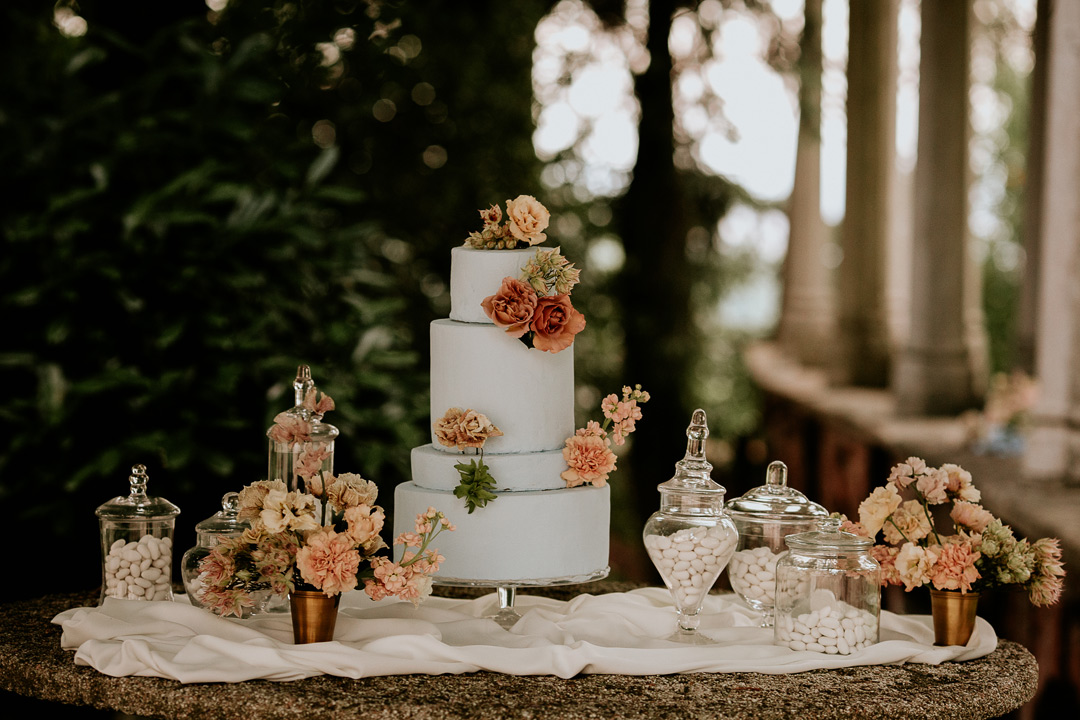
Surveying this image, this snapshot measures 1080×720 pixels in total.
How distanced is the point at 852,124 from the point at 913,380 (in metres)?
Answer: 3.48

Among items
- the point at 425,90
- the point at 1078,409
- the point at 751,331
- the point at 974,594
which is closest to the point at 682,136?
the point at 425,90

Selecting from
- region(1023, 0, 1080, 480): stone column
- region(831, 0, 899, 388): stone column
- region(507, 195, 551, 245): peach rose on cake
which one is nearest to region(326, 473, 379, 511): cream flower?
region(507, 195, 551, 245): peach rose on cake

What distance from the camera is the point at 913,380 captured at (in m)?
8.74

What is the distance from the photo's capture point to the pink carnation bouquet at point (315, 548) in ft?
9.68

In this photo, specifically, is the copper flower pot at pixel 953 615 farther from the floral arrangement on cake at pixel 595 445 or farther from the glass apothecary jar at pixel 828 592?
the floral arrangement on cake at pixel 595 445

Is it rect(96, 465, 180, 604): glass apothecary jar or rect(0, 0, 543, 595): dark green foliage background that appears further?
rect(0, 0, 543, 595): dark green foliage background

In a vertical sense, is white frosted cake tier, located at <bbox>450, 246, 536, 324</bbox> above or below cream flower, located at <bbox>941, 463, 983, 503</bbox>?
above

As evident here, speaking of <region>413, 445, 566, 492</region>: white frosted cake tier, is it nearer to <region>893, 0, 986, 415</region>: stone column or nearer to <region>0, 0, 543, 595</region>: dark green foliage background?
<region>0, 0, 543, 595</region>: dark green foliage background

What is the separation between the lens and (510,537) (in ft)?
11.0

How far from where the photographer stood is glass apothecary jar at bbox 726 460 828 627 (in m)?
3.46

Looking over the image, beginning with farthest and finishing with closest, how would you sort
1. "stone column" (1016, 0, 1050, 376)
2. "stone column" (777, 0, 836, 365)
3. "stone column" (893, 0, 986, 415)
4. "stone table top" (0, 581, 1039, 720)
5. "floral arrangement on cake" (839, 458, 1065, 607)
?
1. "stone column" (777, 0, 836, 365)
2. "stone column" (1016, 0, 1050, 376)
3. "stone column" (893, 0, 986, 415)
4. "floral arrangement on cake" (839, 458, 1065, 607)
5. "stone table top" (0, 581, 1039, 720)

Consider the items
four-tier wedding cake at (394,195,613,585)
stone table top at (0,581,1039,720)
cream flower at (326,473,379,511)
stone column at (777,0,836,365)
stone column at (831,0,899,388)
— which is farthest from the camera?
stone column at (777,0,836,365)

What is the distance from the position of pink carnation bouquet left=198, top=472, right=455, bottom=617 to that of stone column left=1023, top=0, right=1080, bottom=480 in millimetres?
3885

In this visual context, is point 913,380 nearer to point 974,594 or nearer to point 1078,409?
point 1078,409
